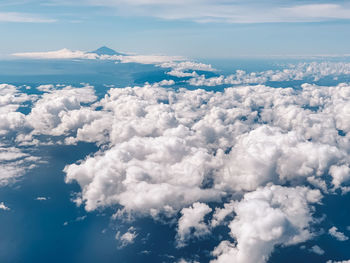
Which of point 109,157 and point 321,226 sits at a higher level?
point 109,157

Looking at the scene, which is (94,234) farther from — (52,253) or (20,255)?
(20,255)

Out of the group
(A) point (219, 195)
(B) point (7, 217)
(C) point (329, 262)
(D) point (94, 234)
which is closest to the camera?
(C) point (329, 262)

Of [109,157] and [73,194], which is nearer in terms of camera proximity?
[109,157]

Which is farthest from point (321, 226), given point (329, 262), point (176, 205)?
point (176, 205)

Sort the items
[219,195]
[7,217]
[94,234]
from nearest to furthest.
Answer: [94,234] < [7,217] < [219,195]

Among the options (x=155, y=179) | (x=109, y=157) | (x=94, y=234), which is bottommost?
(x=94, y=234)

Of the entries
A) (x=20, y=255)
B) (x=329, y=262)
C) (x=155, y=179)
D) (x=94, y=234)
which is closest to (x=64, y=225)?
(x=94, y=234)

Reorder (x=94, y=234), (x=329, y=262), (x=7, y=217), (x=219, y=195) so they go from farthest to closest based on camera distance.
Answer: (x=219, y=195) → (x=7, y=217) → (x=94, y=234) → (x=329, y=262)

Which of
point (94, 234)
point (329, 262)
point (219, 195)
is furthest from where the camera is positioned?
point (219, 195)

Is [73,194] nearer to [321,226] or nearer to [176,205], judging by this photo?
[176,205]
